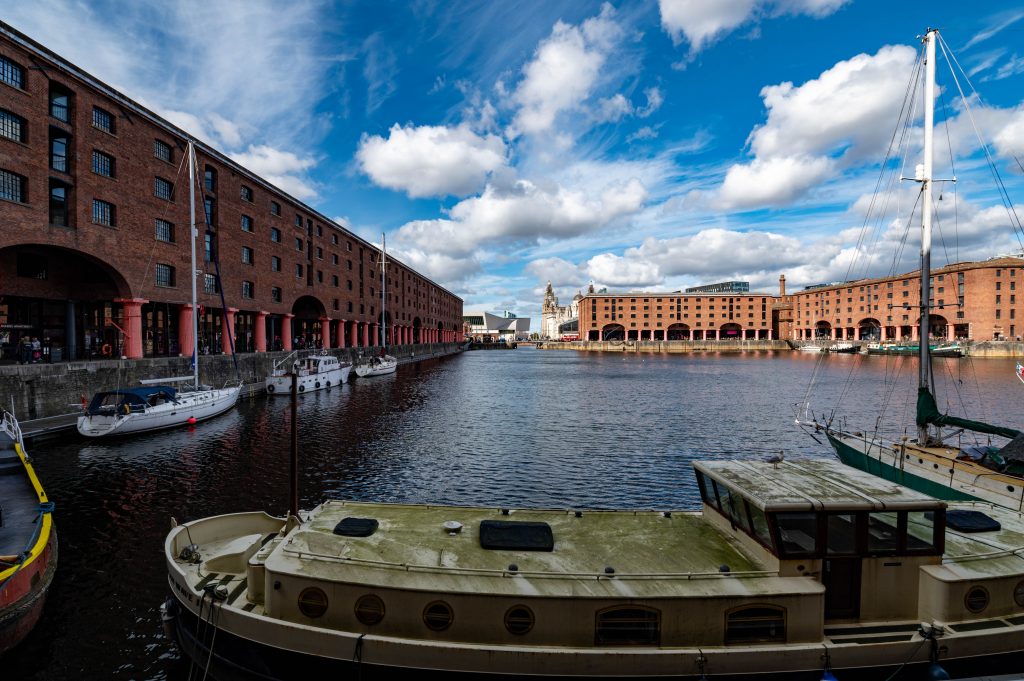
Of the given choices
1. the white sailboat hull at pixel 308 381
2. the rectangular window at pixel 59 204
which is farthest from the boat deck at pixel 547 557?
the rectangular window at pixel 59 204

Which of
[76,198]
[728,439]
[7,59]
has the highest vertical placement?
[7,59]

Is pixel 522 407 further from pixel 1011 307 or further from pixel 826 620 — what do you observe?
pixel 1011 307

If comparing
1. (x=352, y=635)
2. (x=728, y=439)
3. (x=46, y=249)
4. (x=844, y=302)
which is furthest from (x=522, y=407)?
(x=844, y=302)

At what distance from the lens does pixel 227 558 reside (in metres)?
10.8

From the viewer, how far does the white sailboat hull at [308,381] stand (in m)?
49.8

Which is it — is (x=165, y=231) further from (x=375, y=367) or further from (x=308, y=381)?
(x=375, y=367)

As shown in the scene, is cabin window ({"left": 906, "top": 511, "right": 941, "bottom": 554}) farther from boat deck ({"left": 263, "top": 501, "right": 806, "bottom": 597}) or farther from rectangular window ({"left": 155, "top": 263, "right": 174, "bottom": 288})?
rectangular window ({"left": 155, "top": 263, "right": 174, "bottom": 288})

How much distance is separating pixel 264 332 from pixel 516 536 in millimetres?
58753

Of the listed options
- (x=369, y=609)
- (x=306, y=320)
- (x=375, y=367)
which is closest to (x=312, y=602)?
Answer: (x=369, y=609)

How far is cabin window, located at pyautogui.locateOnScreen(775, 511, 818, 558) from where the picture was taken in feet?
28.3

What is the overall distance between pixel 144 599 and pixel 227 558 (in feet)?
13.8

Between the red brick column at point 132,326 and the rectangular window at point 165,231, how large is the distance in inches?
265

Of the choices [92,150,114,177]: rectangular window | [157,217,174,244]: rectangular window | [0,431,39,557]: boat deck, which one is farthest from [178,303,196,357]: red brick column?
[0,431,39,557]: boat deck

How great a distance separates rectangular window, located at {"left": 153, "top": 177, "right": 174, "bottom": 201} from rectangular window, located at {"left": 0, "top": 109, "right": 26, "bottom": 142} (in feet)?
34.2
